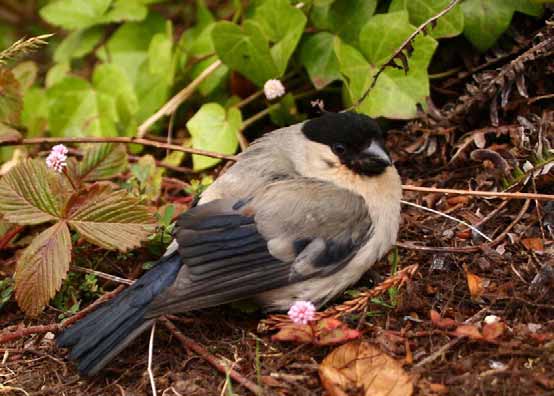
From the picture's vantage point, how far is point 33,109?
4992mm

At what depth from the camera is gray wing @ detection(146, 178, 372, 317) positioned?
10.2 ft

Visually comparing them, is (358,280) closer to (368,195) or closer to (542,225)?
(368,195)

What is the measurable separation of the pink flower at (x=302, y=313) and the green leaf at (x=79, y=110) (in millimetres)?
2189

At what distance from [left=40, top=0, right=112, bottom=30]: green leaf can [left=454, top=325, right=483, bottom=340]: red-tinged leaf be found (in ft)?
10.6

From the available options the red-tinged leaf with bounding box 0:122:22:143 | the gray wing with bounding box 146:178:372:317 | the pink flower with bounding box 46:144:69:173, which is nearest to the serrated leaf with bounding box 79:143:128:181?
the pink flower with bounding box 46:144:69:173

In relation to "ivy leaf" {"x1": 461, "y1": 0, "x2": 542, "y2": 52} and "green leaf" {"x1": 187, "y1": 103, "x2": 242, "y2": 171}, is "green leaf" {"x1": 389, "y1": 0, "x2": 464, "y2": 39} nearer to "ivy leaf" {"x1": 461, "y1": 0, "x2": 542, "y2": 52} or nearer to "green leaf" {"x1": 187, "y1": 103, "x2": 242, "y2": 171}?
"ivy leaf" {"x1": 461, "y1": 0, "x2": 542, "y2": 52}

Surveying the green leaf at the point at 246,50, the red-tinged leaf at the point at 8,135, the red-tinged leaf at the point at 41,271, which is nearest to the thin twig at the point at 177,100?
the green leaf at the point at 246,50

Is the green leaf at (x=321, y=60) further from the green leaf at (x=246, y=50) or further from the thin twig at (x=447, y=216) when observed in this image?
the thin twig at (x=447, y=216)

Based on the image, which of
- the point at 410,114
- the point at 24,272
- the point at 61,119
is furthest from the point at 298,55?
the point at 24,272

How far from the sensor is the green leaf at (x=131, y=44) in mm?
5039

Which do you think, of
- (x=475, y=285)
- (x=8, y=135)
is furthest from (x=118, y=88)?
(x=475, y=285)

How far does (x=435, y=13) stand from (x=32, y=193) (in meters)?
2.27

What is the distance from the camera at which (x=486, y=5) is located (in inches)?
159

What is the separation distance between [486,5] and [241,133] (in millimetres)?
1535
